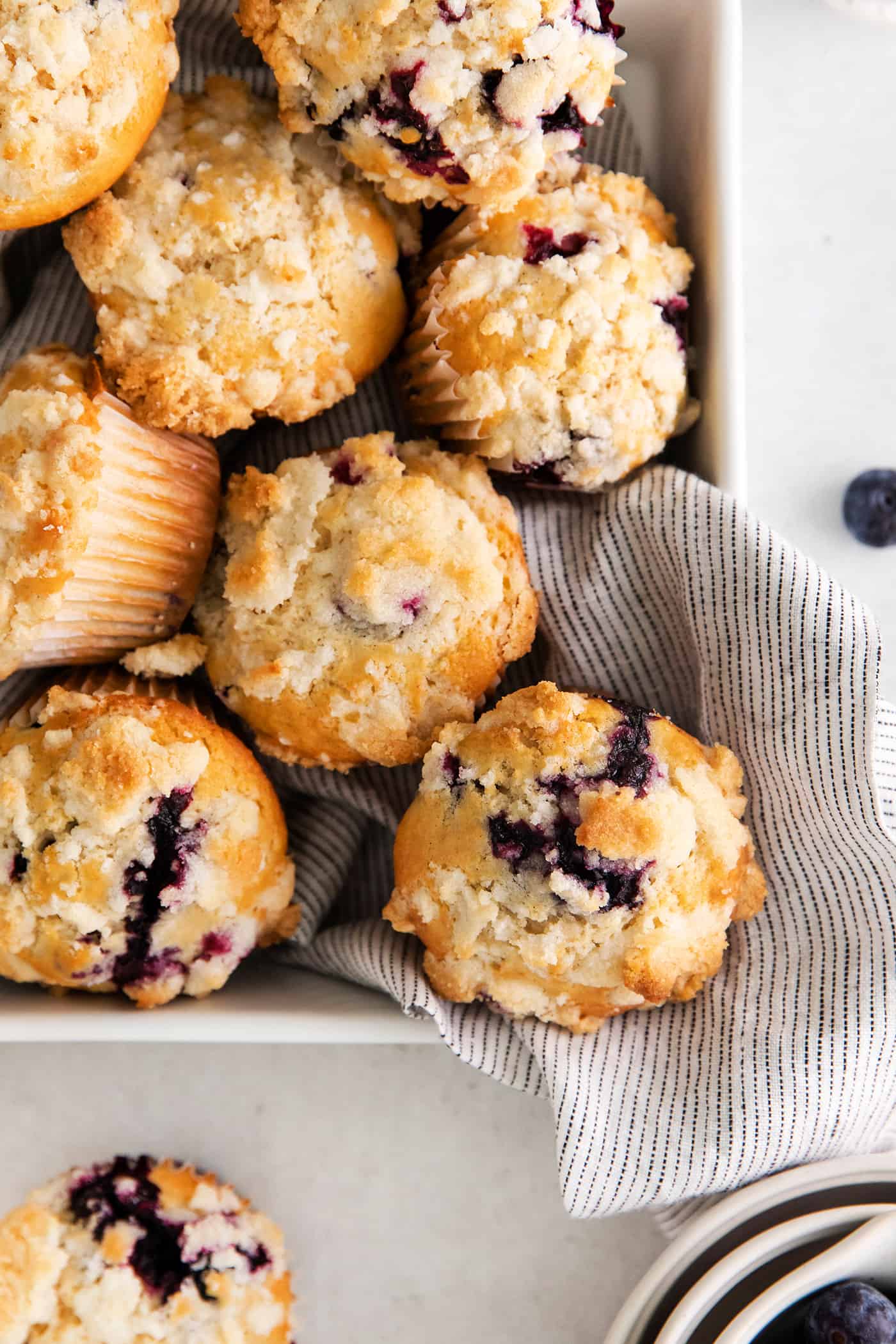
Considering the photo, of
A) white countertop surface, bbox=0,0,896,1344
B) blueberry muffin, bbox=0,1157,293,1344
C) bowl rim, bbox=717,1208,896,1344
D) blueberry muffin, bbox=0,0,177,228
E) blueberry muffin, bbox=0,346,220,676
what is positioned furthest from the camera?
white countertop surface, bbox=0,0,896,1344

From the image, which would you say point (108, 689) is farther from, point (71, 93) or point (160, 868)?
point (71, 93)

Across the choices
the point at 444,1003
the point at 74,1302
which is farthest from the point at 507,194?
the point at 74,1302

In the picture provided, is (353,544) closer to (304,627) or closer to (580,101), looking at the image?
(304,627)

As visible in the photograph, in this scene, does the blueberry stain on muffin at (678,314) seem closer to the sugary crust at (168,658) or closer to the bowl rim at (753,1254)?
the sugary crust at (168,658)

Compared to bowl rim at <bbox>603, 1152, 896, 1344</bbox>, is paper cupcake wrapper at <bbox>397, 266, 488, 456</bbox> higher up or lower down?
higher up

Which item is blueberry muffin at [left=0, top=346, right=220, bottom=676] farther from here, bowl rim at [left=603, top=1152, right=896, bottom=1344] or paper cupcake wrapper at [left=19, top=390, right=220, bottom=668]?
bowl rim at [left=603, top=1152, right=896, bottom=1344]

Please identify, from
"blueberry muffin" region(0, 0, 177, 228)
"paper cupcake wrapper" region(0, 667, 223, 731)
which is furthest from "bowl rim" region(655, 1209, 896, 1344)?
"blueberry muffin" region(0, 0, 177, 228)
